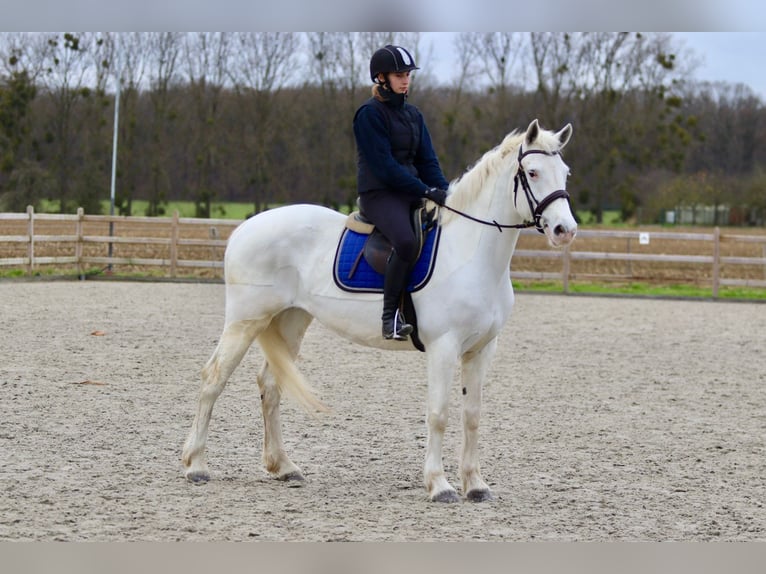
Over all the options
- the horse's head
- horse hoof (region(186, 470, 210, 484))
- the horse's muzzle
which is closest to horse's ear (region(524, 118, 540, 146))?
the horse's head

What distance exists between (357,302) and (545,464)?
1571 millimetres

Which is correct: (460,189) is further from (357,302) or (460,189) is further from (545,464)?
(545,464)

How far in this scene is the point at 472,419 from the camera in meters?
5.16

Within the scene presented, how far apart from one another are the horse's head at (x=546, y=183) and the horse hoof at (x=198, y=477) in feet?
7.20

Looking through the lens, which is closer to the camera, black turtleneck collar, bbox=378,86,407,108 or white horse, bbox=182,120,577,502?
white horse, bbox=182,120,577,502

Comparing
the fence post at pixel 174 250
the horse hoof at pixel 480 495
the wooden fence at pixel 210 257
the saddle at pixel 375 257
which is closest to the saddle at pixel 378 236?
the saddle at pixel 375 257

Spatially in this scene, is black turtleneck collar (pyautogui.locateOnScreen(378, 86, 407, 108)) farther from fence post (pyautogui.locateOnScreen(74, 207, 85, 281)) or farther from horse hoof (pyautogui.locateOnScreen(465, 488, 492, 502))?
fence post (pyautogui.locateOnScreen(74, 207, 85, 281))

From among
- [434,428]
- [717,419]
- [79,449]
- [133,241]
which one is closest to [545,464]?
[434,428]

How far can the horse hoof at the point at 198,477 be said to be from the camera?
203 inches

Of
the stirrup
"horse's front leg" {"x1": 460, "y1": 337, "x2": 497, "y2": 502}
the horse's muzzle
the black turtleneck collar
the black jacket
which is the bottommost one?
"horse's front leg" {"x1": 460, "y1": 337, "x2": 497, "y2": 502}

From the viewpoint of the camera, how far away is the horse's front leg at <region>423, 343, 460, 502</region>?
4957 millimetres

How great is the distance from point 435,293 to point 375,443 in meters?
1.57

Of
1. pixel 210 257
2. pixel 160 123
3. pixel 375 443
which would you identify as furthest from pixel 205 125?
pixel 375 443

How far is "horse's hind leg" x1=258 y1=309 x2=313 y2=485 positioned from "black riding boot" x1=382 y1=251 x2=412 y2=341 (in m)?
0.65
